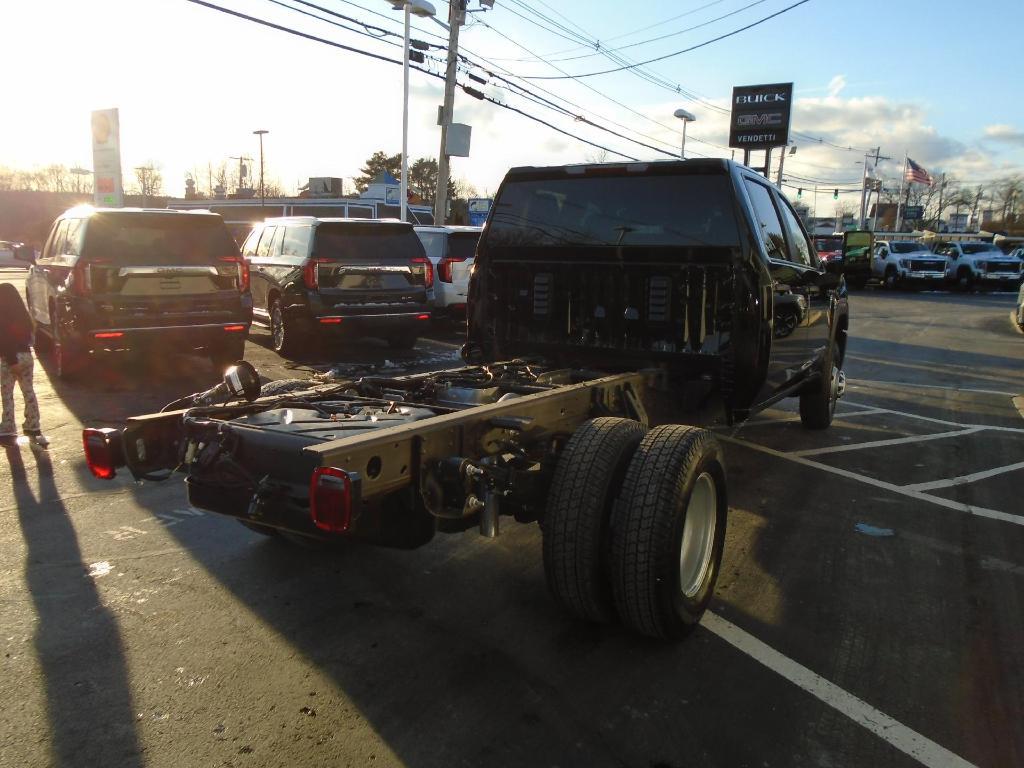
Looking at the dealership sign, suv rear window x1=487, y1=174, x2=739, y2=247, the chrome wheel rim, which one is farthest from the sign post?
the chrome wheel rim

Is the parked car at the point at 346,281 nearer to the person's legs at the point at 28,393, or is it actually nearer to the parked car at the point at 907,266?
the person's legs at the point at 28,393

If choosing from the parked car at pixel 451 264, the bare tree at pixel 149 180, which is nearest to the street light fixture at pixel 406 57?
the parked car at pixel 451 264

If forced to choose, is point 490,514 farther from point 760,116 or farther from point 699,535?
point 760,116

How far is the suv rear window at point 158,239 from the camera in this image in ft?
26.7

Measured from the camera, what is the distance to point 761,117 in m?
38.3

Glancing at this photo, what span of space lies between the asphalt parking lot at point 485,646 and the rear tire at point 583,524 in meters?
0.28

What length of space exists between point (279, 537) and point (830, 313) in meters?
5.24

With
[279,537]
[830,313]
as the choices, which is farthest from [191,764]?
[830,313]

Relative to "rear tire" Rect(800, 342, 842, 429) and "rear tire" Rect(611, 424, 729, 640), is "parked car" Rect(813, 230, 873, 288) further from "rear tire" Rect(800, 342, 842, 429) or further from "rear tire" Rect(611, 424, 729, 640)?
"rear tire" Rect(611, 424, 729, 640)

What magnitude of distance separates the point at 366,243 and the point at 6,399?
16.5ft

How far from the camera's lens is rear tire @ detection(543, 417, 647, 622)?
310cm

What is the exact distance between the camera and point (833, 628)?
356cm

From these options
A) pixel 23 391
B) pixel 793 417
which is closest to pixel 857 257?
pixel 793 417

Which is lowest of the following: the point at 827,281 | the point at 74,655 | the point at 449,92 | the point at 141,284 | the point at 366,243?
the point at 74,655
